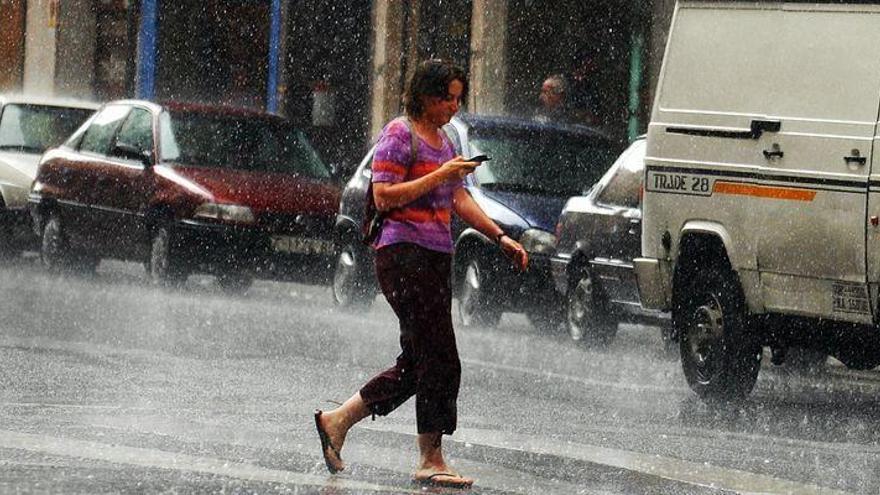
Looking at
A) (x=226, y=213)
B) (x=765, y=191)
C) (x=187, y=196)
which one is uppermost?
(x=765, y=191)

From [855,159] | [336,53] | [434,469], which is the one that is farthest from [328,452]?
[336,53]

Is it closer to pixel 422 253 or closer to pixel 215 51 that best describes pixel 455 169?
pixel 422 253

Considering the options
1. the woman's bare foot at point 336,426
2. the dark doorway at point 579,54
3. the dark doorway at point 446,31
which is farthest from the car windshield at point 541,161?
the dark doorway at point 446,31

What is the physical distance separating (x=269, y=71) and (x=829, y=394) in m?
20.7

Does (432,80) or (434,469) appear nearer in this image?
(434,469)

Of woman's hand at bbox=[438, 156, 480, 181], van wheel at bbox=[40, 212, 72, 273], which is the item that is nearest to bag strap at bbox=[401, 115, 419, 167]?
woman's hand at bbox=[438, 156, 480, 181]

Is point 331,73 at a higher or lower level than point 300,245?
higher

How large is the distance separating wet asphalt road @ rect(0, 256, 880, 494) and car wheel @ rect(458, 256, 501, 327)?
0.92 ft

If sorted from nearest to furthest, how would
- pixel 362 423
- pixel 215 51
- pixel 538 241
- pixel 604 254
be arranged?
pixel 362 423
pixel 604 254
pixel 538 241
pixel 215 51

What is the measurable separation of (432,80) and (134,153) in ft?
40.9

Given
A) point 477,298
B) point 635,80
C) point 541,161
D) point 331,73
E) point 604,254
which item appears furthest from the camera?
point 331,73

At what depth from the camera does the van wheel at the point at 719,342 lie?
1345cm

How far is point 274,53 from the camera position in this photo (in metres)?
34.3

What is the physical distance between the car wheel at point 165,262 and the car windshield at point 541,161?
303 cm
